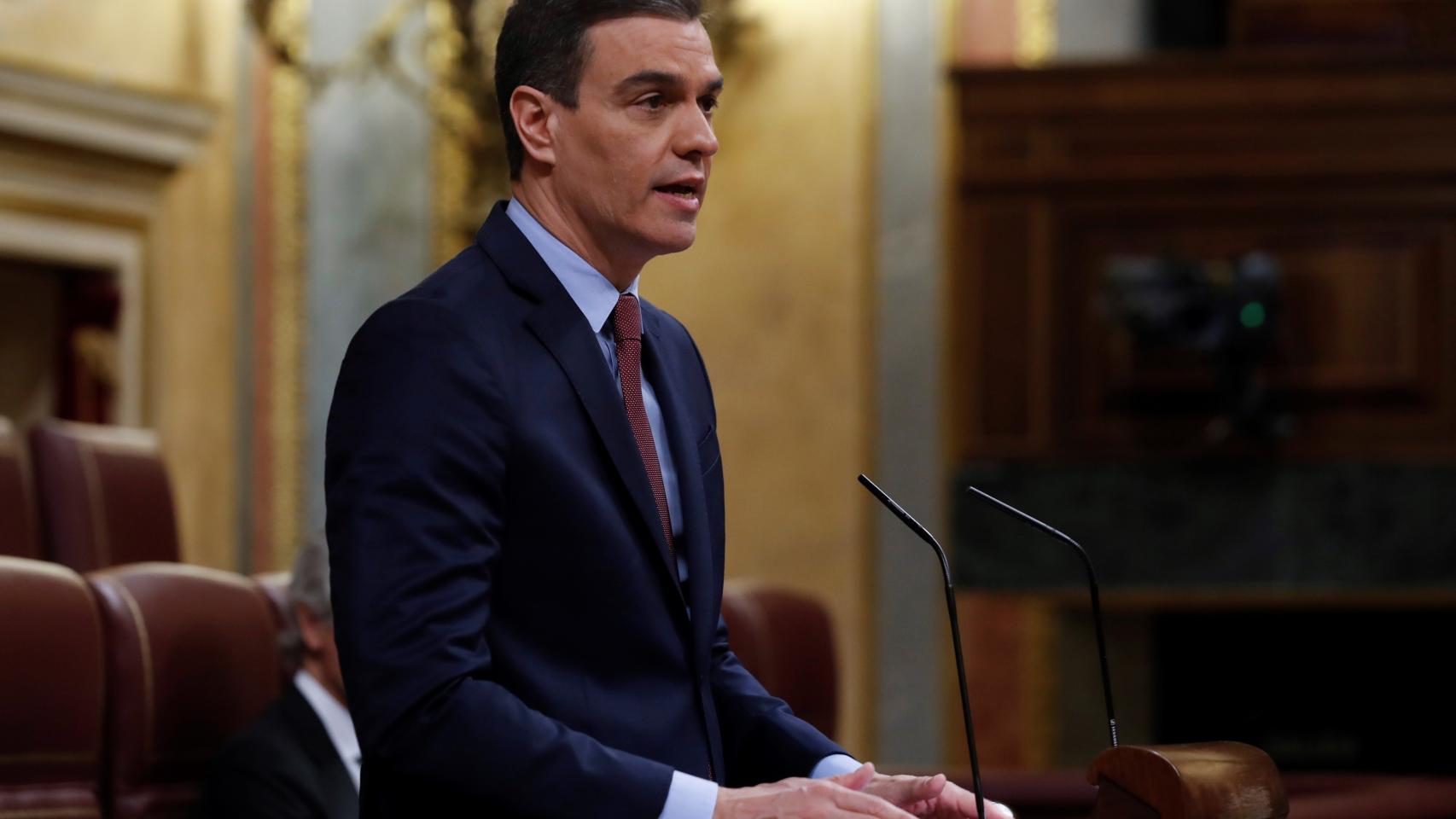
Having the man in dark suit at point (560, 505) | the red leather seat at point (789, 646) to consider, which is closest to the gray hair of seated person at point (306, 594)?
the red leather seat at point (789, 646)

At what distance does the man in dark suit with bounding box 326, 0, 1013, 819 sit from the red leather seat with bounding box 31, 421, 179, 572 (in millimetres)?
1999

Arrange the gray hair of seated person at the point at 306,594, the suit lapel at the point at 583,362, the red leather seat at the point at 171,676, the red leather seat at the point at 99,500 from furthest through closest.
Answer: the red leather seat at the point at 99,500 → the gray hair of seated person at the point at 306,594 → the red leather seat at the point at 171,676 → the suit lapel at the point at 583,362

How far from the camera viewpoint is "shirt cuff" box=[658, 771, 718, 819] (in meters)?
1.16

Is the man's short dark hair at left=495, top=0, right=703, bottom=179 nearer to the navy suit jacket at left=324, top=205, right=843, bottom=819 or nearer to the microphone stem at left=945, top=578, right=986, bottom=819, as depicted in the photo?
the navy suit jacket at left=324, top=205, right=843, bottom=819

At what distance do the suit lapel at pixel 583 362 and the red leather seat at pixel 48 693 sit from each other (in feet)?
3.27

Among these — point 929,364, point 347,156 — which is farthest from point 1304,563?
point 347,156

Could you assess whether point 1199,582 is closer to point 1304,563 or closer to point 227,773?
point 1304,563

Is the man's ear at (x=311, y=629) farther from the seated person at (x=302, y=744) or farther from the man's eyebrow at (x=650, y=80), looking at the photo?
the man's eyebrow at (x=650, y=80)

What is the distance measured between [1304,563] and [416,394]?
3985 millimetres

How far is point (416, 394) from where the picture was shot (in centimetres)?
119

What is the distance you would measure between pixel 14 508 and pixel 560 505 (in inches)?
80.3

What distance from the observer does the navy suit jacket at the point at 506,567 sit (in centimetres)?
115

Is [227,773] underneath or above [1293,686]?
above

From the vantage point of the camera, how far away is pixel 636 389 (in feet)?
4.36
